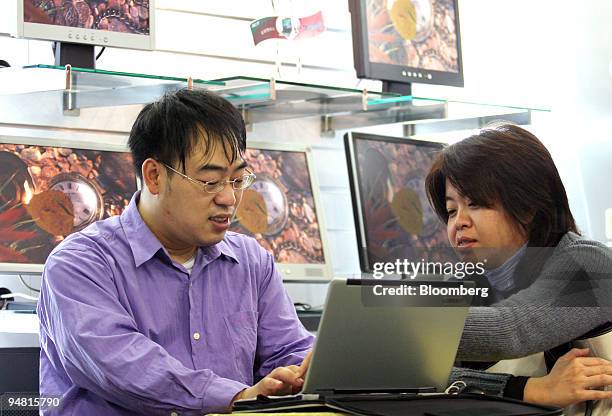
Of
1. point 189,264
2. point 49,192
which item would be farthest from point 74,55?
point 189,264

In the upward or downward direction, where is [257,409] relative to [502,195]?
downward

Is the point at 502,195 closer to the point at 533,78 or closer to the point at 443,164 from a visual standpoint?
the point at 443,164

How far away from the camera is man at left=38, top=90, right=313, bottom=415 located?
194 cm

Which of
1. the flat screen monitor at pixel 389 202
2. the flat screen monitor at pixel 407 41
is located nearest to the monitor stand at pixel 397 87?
the flat screen monitor at pixel 407 41

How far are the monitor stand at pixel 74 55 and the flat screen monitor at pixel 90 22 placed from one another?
3 cm

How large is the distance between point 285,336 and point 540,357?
59 centimetres

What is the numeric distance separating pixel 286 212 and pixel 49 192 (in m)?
0.79

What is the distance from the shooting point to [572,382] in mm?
1811

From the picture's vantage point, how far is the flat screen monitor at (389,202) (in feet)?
10.9

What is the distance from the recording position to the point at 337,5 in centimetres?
377

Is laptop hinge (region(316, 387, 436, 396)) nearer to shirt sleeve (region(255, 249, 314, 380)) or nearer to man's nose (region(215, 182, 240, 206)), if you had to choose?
shirt sleeve (region(255, 249, 314, 380))

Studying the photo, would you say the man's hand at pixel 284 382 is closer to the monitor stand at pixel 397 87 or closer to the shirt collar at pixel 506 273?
the shirt collar at pixel 506 273

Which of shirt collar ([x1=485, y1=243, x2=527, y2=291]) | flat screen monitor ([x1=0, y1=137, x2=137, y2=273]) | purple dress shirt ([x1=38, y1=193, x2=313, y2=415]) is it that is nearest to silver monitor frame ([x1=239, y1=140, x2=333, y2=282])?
flat screen monitor ([x1=0, y1=137, x2=137, y2=273])

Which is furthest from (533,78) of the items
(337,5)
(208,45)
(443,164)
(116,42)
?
(443,164)
